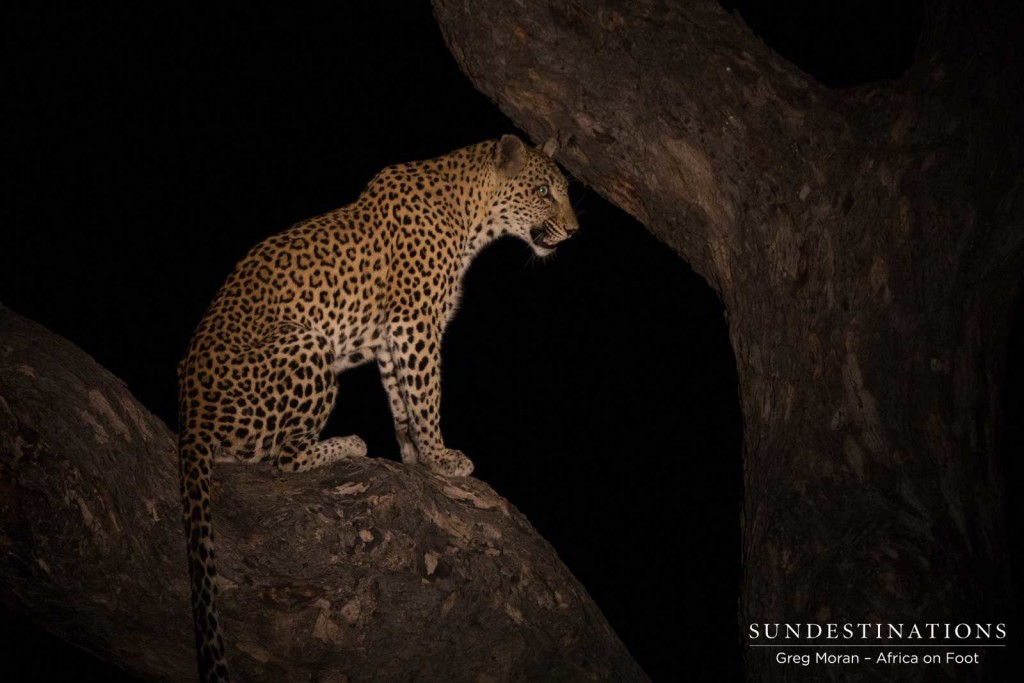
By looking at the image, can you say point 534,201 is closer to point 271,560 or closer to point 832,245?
point 832,245

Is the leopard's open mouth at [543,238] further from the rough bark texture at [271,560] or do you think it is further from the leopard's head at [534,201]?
the rough bark texture at [271,560]

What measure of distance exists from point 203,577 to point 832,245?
3386 mm

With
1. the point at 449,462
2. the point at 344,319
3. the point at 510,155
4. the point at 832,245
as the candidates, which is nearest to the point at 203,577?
the point at 344,319

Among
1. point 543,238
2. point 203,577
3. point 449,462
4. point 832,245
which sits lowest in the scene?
point 203,577

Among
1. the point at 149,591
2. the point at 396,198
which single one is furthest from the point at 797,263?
the point at 149,591

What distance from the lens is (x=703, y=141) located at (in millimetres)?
5047

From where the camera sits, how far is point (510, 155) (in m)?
6.36

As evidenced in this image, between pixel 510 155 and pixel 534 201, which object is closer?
pixel 510 155

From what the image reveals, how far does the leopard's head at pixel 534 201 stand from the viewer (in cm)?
645

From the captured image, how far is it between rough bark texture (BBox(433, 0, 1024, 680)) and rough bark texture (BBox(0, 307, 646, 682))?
1226 mm

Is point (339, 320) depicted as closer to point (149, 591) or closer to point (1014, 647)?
point (149, 591)

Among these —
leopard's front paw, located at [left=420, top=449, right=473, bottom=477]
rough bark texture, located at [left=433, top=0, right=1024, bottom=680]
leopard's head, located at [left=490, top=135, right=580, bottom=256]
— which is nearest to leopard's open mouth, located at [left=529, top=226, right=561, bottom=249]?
leopard's head, located at [left=490, top=135, right=580, bottom=256]

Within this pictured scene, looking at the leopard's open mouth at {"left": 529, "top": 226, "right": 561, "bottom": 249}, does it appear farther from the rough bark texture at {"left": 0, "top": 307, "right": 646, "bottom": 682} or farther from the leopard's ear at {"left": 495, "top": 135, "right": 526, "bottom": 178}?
the rough bark texture at {"left": 0, "top": 307, "right": 646, "bottom": 682}

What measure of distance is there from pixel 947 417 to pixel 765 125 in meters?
1.74
